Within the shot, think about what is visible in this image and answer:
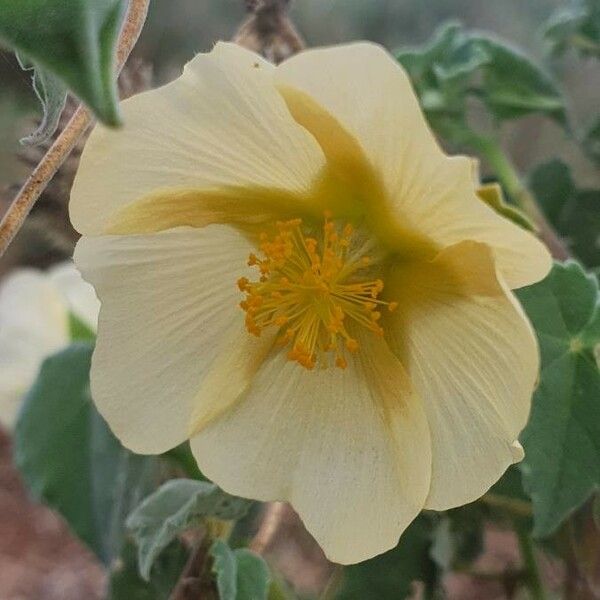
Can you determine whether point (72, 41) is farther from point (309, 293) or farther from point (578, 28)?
point (578, 28)

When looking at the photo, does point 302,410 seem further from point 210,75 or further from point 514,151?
point 514,151

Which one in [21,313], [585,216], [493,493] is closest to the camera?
[493,493]

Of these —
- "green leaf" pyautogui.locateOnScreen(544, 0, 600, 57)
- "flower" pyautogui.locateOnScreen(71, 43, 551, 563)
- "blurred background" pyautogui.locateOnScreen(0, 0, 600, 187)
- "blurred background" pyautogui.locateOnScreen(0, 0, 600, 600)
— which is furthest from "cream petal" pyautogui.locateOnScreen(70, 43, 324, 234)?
"blurred background" pyautogui.locateOnScreen(0, 0, 600, 187)

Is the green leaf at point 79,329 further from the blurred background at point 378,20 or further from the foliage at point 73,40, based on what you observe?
the blurred background at point 378,20

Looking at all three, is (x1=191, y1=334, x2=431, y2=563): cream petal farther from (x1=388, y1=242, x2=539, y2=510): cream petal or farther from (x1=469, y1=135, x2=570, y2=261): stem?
(x1=469, y1=135, x2=570, y2=261): stem

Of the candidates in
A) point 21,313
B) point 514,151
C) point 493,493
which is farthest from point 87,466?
point 514,151

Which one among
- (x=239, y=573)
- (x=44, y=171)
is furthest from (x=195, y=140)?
(x=239, y=573)

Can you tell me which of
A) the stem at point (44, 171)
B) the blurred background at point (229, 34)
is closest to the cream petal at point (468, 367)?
the stem at point (44, 171)
